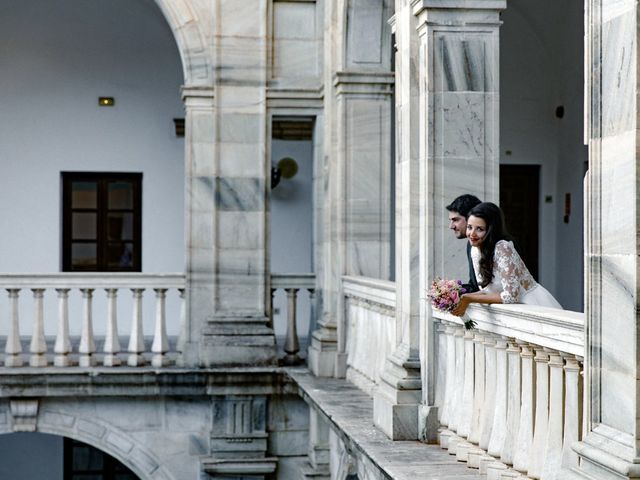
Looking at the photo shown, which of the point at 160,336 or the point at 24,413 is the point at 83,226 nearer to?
the point at 160,336

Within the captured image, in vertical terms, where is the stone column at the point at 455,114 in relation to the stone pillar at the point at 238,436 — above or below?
above

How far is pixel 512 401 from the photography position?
6520 millimetres

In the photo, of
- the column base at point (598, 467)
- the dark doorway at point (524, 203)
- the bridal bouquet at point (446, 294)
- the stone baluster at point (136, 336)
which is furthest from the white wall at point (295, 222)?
the column base at point (598, 467)

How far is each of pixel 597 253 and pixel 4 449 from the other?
12.2 meters

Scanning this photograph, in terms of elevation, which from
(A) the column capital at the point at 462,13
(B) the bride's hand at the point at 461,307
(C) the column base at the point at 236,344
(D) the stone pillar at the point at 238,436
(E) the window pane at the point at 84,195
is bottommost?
(D) the stone pillar at the point at 238,436

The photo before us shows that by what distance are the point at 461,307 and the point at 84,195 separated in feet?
31.7

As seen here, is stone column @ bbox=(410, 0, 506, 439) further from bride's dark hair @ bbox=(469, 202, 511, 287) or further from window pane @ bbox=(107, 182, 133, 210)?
window pane @ bbox=(107, 182, 133, 210)

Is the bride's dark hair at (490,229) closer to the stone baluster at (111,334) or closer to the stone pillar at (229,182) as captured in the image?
the stone pillar at (229,182)

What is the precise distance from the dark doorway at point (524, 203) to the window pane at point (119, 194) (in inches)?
178

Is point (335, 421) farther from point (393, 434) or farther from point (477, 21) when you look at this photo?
point (477, 21)

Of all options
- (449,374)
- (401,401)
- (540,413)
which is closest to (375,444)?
(401,401)

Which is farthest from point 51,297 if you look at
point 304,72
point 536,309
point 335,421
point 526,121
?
point 536,309

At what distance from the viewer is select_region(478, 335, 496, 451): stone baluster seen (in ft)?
22.6

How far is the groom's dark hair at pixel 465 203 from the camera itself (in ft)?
24.6
